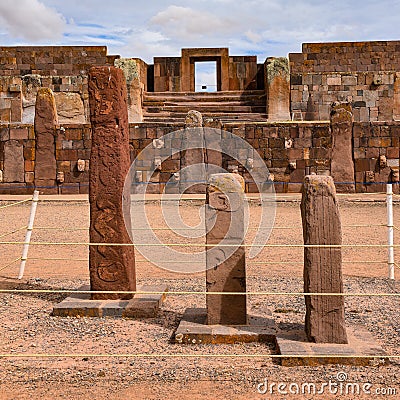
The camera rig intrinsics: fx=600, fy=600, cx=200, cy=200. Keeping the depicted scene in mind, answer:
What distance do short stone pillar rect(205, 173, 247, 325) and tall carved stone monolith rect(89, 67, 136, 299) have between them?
1.15 metres

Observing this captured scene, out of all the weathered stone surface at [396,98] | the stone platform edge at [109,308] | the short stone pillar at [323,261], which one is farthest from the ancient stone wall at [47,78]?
the short stone pillar at [323,261]

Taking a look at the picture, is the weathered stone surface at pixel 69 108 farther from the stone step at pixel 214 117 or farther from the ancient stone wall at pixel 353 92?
the ancient stone wall at pixel 353 92

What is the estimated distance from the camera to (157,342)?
4809mm

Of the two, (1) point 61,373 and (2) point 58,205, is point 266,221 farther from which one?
(1) point 61,373

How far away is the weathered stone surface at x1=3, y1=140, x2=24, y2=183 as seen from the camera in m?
14.9

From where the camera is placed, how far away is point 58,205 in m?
13.0

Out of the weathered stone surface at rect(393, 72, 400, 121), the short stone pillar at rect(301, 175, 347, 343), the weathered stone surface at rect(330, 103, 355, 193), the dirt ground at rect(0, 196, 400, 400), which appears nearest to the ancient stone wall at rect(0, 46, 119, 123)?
the weathered stone surface at rect(330, 103, 355, 193)

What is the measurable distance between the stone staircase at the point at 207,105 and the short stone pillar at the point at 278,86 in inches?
18.3

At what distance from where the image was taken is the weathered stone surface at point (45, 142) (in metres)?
14.7

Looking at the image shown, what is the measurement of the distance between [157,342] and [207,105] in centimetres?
1438

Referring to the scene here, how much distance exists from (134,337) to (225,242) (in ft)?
3.55

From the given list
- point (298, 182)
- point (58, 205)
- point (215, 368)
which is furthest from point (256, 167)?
point (215, 368)

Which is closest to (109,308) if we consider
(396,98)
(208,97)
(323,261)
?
(323,261)

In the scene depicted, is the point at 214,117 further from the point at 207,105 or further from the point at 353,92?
the point at 353,92
